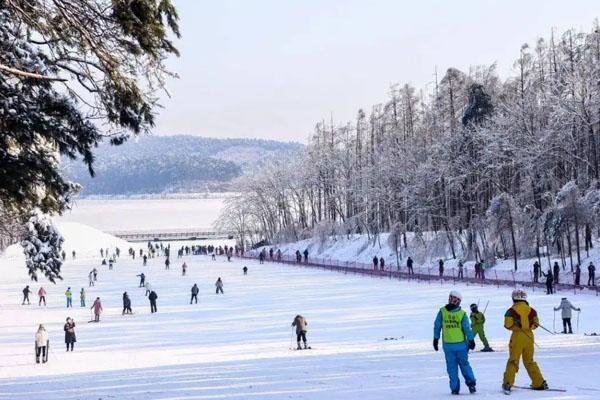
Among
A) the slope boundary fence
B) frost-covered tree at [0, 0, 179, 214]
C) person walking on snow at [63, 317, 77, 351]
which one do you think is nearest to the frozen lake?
the slope boundary fence

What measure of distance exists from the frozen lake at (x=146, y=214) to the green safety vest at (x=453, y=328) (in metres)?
150

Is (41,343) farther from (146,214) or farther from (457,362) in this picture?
(146,214)

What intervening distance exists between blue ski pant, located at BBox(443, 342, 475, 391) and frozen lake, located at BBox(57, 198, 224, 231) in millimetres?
149621

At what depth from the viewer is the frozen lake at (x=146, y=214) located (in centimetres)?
16212

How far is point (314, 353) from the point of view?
18.2 m

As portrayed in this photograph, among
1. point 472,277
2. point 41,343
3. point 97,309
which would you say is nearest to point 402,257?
point 472,277

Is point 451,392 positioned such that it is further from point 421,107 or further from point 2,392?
point 421,107

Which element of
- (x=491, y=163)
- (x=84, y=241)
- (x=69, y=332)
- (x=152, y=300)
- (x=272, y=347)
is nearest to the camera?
(x=272, y=347)

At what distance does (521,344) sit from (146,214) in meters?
169

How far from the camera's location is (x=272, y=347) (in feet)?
66.9

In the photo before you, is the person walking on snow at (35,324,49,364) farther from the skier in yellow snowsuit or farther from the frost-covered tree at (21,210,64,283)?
the frost-covered tree at (21,210,64,283)

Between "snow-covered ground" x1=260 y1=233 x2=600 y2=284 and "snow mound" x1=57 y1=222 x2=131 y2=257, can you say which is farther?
"snow mound" x1=57 y1=222 x2=131 y2=257

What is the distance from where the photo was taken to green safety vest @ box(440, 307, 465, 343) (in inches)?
404

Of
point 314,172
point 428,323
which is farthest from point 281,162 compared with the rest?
point 428,323
